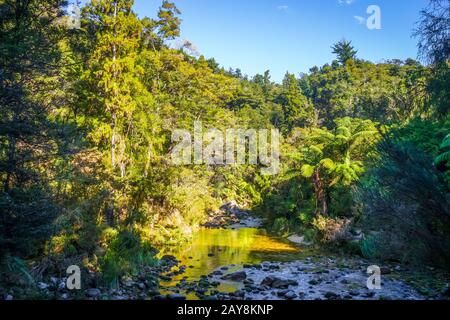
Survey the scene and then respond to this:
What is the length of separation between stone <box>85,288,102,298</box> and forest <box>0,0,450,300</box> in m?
0.02

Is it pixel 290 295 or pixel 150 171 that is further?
pixel 150 171

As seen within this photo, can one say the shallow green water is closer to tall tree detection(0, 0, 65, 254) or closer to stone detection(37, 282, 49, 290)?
stone detection(37, 282, 49, 290)

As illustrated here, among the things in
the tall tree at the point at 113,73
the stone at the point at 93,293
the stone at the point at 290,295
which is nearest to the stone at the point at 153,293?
the stone at the point at 93,293

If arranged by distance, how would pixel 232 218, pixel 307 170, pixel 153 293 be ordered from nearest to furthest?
pixel 153 293
pixel 307 170
pixel 232 218

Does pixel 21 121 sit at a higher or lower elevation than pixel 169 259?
higher

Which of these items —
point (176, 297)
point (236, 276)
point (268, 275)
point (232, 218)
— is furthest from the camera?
point (232, 218)

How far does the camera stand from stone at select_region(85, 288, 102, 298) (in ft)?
24.5

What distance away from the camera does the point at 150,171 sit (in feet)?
53.5

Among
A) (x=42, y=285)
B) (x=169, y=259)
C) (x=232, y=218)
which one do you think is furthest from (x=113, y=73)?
(x=232, y=218)

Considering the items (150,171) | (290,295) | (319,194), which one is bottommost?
(290,295)

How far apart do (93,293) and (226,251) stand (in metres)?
7.65

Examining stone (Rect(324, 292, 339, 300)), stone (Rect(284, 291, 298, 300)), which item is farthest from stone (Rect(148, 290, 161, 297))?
stone (Rect(324, 292, 339, 300))

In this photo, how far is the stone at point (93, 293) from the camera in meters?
7.46

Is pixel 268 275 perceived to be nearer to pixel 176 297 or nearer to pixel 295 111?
pixel 176 297
